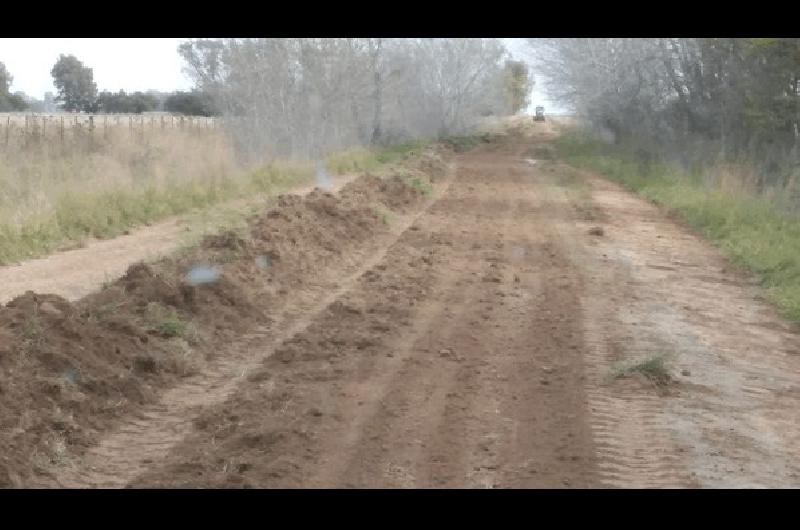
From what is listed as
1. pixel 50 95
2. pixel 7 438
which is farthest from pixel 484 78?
pixel 7 438

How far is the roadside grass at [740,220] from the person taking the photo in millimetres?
12805

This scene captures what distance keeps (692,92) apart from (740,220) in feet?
48.4

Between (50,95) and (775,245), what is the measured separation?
30.9 metres

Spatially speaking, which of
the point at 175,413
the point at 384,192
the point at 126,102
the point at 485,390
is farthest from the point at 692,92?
the point at 126,102

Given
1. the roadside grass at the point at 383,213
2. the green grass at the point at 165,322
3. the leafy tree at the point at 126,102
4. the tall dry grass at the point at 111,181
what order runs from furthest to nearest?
the leafy tree at the point at 126,102 → the roadside grass at the point at 383,213 → the tall dry grass at the point at 111,181 → the green grass at the point at 165,322

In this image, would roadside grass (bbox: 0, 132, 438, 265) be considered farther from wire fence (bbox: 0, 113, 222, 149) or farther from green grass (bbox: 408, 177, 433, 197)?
green grass (bbox: 408, 177, 433, 197)

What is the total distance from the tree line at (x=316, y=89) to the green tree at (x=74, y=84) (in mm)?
8110

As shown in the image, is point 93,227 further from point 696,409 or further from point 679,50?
point 679,50

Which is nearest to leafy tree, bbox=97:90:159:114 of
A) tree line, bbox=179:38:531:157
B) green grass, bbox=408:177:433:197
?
tree line, bbox=179:38:531:157

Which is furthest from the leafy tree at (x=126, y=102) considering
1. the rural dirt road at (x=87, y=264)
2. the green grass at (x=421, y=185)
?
the rural dirt road at (x=87, y=264)

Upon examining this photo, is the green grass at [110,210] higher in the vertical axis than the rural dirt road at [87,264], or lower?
higher

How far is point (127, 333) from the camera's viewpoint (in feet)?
28.3

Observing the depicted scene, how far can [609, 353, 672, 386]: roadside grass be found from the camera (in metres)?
8.22

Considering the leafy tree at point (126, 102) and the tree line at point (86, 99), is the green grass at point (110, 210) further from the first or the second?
the leafy tree at point (126, 102)
